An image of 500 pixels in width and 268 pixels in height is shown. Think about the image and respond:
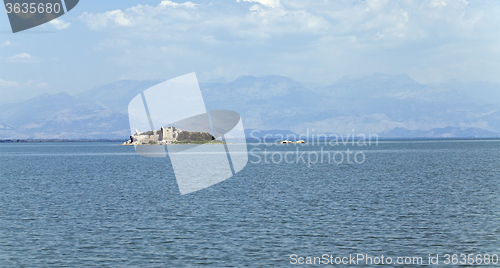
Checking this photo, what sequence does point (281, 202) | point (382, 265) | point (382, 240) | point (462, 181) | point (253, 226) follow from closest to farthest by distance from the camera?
1. point (382, 265)
2. point (382, 240)
3. point (253, 226)
4. point (281, 202)
5. point (462, 181)

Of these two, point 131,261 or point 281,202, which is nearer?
point 131,261

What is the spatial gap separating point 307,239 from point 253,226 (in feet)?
19.3

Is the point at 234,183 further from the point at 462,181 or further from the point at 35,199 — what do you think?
the point at 462,181

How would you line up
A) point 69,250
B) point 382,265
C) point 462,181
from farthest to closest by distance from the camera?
point 462,181 → point 69,250 → point 382,265

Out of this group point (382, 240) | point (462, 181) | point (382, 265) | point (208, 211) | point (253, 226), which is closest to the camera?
point (382, 265)

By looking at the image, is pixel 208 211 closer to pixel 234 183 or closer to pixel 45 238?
pixel 45 238

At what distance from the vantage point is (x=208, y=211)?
44.7m

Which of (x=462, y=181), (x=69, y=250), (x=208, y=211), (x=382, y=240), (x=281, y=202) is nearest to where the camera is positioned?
(x=69, y=250)

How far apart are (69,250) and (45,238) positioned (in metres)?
4.32

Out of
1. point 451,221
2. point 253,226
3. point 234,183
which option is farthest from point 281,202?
point 234,183

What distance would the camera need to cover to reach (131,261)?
89.5 feet

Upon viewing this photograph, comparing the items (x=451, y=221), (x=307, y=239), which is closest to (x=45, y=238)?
(x=307, y=239)

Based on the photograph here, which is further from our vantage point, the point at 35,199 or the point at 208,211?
the point at 35,199

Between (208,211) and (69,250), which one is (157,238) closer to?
(69,250)
